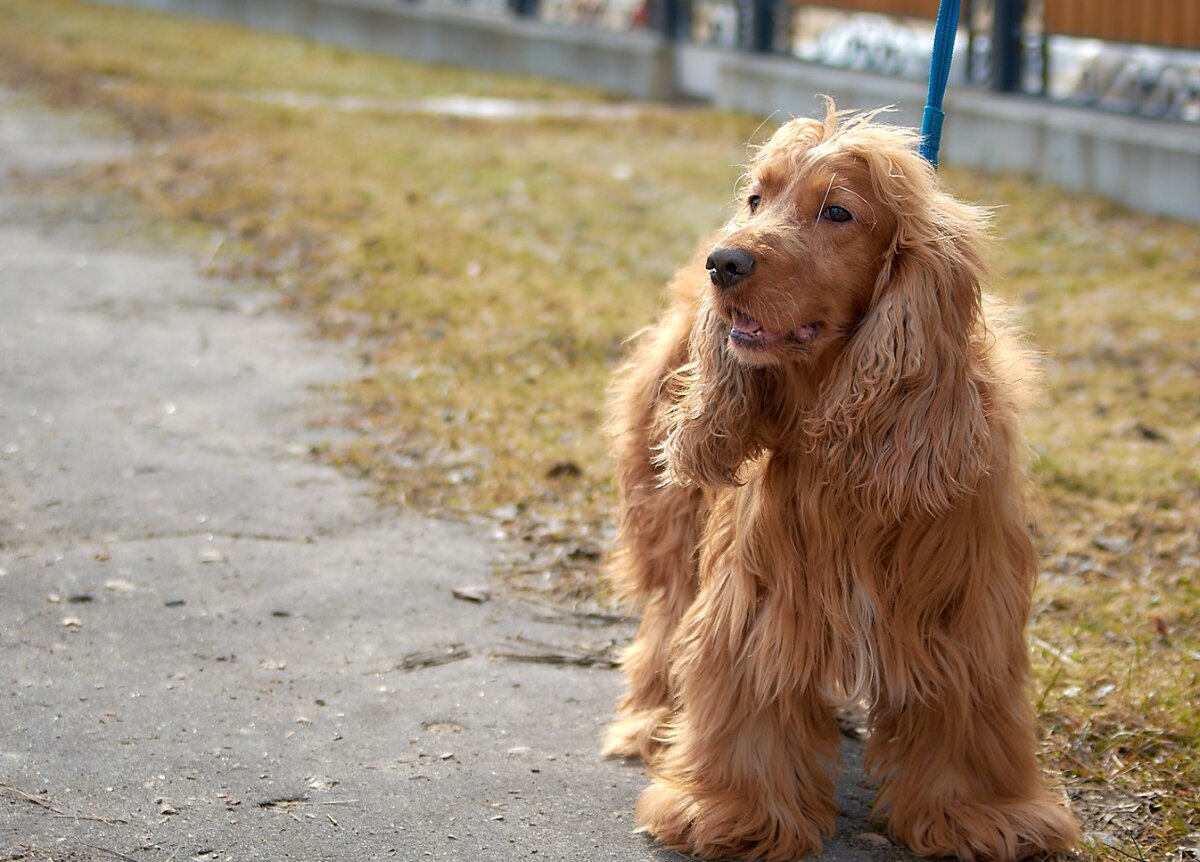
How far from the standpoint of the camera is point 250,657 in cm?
450

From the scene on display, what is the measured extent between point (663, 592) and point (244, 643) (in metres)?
1.41

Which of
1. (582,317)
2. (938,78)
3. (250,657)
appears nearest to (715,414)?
(938,78)

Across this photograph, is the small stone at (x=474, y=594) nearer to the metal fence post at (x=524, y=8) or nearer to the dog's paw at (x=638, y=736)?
the dog's paw at (x=638, y=736)

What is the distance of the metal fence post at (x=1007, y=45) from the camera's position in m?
11.6

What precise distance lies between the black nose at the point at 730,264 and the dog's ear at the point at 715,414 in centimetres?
16

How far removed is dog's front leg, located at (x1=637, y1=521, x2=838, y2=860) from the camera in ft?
11.4

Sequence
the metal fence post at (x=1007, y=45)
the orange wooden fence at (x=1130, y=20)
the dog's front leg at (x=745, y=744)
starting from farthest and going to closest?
1. the metal fence post at (x=1007, y=45)
2. the orange wooden fence at (x=1130, y=20)
3. the dog's front leg at (x=745, y=744)

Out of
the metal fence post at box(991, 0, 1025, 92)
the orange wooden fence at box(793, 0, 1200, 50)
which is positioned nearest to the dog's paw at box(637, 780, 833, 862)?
the orange wooden fence at box(793, 0, 1200, 50)

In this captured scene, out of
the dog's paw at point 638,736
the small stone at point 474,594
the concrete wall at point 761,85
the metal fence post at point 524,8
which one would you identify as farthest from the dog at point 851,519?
the metal fence post at point 524,8

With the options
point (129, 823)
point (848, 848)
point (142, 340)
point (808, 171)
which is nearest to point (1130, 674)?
point (848, 848)

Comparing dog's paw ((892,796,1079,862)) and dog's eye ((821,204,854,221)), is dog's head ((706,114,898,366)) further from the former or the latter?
dog's paw ((892,796,1079,862))

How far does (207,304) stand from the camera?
844 cm

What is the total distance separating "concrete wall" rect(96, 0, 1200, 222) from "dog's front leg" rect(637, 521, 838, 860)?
7.12ft

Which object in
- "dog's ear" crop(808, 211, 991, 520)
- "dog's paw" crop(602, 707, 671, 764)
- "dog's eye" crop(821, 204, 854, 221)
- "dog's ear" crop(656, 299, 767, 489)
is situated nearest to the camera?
"dog's ear" crop(808, 211, 991, 520)
